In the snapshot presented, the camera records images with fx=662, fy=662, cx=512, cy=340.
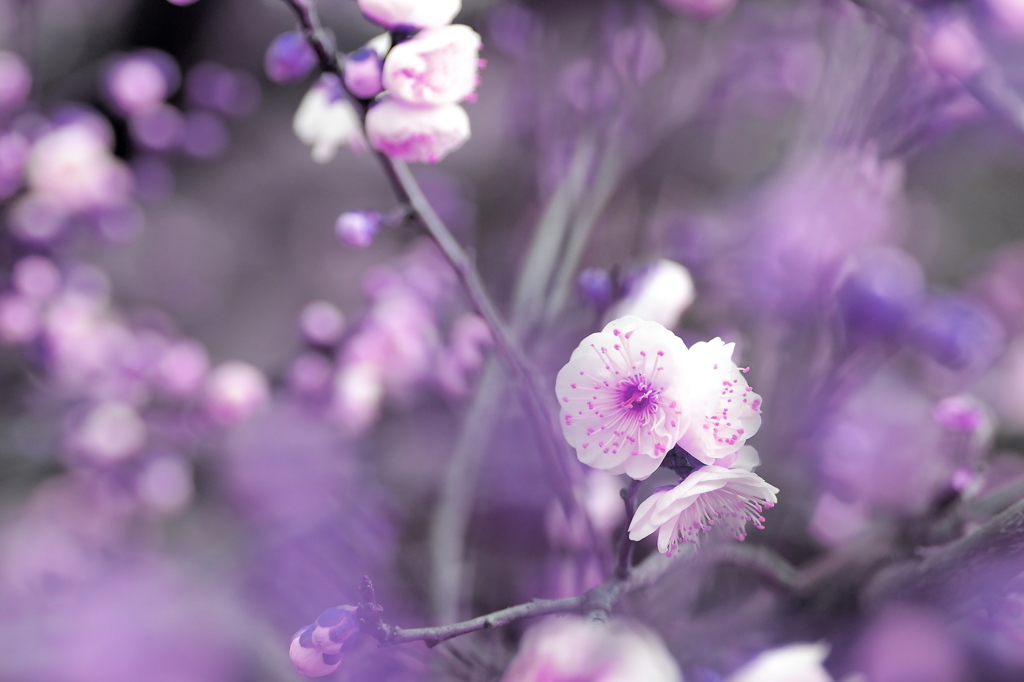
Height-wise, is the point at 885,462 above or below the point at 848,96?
below

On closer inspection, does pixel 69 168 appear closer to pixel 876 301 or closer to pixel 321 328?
pixel 321 328

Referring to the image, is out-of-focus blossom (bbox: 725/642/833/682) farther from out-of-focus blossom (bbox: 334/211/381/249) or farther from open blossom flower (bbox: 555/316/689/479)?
out-of-focus blossom (bbox: 334/211/381/249)

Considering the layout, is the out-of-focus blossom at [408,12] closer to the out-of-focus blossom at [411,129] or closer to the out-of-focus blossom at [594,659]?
the out-of-focus blossom at [411,129]

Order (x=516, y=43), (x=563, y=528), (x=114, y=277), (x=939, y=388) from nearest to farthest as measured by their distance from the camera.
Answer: (x=563, y=528)
(x=939, y=388)
(x=516, y=43)
(x=114, y=277)

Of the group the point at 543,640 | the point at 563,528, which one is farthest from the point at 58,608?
the point at 543,640

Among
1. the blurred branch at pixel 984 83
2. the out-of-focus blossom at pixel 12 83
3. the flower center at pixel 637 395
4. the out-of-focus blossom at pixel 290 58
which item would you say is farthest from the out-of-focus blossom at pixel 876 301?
the out-of-focus blossom at pixel 12 83

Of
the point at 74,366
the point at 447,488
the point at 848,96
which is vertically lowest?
the point at 74,366

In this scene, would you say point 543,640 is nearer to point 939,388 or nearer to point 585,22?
point 939,388
